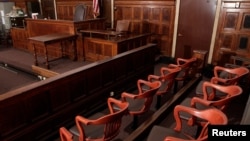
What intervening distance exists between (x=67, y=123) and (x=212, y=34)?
4.10m

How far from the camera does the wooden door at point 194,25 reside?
A: 193 inches

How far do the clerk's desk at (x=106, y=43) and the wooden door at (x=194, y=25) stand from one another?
46.5 inches

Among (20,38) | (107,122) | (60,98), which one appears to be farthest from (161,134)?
(20,38)

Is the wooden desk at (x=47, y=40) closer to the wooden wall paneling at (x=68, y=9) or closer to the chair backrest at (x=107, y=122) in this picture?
the wooden wall paneling at (x=68, y=9)

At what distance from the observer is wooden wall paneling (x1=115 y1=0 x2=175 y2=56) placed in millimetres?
5543

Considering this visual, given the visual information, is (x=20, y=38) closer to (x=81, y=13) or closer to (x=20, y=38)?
(x=20, y=38)

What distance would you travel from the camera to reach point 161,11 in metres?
5.62

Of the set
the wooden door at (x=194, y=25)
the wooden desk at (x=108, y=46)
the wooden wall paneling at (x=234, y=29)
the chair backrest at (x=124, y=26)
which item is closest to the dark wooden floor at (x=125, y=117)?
the wooden desk at (x=108, y=46)

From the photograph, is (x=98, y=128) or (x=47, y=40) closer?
(x=98, y=128)

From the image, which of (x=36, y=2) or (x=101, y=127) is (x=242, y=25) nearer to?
(x=101, y=127)

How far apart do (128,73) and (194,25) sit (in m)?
2.58

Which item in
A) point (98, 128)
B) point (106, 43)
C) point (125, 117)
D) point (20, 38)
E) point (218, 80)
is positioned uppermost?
point (106, 43)

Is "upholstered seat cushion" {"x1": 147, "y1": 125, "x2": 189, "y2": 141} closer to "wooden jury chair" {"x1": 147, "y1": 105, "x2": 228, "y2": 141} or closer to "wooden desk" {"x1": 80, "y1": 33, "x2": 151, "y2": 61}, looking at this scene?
"wooden jury chair" {"x1": 147, "y1": 105, "x2": 228, "y2": 141}

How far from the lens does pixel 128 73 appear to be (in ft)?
12.6
